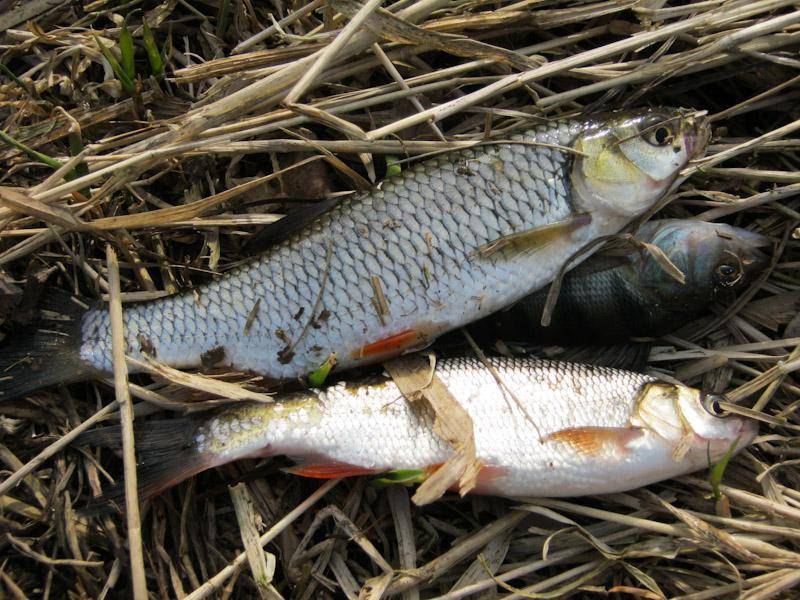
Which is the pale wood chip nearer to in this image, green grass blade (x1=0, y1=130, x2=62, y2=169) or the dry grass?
the dry grass

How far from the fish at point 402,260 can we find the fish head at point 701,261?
24 centimetres

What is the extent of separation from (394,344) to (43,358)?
1250 millimetres

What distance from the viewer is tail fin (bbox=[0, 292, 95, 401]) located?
7.86 ft

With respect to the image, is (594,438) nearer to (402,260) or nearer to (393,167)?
(402,260)

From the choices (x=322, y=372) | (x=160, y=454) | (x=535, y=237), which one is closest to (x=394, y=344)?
(x=322, y=372)

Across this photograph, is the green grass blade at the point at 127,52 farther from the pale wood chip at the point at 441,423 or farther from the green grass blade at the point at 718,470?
the green grass blade at the point at 718,470

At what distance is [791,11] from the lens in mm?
2639

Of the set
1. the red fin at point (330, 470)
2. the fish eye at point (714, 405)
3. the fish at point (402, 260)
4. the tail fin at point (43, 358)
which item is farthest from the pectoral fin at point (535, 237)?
the tail fin at point (43, 358)

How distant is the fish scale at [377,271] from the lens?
94.0 inches

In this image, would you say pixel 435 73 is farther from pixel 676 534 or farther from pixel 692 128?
pixel 676 534

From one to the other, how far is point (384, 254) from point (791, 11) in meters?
1.87

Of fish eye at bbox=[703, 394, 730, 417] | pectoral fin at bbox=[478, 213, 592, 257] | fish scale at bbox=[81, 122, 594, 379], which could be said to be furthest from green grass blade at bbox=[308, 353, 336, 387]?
fish eye at bbox=[703, 394, 730, 417]

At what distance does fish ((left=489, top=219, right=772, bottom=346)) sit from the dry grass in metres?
0.16

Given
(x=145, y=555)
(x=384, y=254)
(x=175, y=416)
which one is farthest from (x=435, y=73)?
(x=145, y=555)
